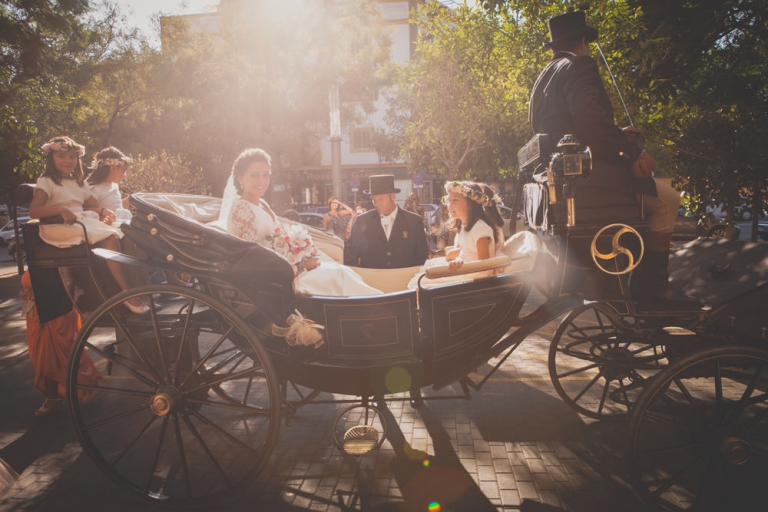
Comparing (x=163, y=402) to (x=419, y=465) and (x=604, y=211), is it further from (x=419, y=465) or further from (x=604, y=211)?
(x=604, y=211)

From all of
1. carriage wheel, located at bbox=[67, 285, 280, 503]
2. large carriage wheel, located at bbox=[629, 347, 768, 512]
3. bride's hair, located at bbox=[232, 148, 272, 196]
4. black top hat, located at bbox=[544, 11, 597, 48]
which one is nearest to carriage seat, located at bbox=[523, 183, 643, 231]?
large carriage wheel, located at bbox=[629, 347, 768, 512]

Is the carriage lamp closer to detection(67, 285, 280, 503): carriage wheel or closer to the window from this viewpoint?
detection(67, 285, 280, 503): carriage wheel

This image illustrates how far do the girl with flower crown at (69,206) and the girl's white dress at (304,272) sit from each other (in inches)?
35.1

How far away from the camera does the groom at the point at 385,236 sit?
532 cm

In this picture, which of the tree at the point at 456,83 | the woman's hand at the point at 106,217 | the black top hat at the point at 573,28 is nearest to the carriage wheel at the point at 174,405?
the woman's hand at the point at 106,217

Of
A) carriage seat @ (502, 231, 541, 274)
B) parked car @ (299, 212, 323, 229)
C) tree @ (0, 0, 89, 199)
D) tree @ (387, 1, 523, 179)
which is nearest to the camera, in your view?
carriage seat @ (502, 231, 541, 274)

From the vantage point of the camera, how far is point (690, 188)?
7266 mm

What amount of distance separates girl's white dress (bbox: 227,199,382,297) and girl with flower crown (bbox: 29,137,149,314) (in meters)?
0.89

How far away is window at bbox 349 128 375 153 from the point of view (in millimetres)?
31987

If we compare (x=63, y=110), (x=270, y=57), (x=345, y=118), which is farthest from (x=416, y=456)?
(x=345, y=118)

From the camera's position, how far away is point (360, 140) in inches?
1271

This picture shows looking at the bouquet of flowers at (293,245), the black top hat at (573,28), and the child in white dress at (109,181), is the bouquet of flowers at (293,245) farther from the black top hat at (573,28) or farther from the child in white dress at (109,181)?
the black top hat at (573,28)

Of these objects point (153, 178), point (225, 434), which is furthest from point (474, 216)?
point (153, 178)

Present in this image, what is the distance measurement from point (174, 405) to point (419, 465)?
1.51 metres
